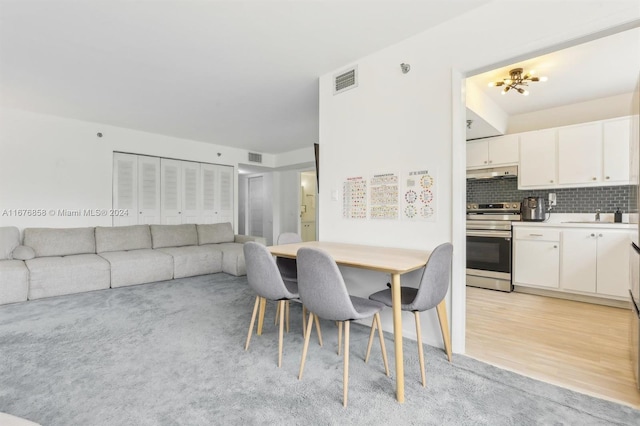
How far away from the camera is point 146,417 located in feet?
5.07

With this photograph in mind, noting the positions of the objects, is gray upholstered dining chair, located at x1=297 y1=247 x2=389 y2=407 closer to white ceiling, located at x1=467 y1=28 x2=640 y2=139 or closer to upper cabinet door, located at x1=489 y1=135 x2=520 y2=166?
white ceiling, located at x1=467 y1=28 x2=640 y2=139

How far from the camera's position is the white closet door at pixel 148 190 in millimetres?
5266

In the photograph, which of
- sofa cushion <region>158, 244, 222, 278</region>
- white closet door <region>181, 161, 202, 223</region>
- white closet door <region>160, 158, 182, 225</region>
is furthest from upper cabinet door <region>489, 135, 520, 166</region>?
white closet door <region>160, 158, 182, 225</region>

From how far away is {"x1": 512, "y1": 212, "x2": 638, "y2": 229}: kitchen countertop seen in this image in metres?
3.38

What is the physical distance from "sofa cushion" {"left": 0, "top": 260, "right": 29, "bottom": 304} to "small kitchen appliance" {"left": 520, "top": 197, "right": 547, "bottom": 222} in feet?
20.8

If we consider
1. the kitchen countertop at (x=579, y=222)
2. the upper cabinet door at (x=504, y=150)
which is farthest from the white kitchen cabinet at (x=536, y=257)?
the upper cabinet door at (x=504, y=150)

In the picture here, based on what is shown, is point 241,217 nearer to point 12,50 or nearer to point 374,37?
point 12,50

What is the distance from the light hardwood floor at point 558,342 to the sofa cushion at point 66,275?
174 inches

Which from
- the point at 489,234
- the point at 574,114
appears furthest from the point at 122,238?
the point at 574,114

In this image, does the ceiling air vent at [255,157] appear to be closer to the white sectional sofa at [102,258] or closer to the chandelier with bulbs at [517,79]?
the white sectional sofa at [102,258]

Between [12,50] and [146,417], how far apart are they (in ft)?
10.7

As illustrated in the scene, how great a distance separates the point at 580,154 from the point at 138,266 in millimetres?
5999

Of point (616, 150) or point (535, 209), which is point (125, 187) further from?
point (616, 150)

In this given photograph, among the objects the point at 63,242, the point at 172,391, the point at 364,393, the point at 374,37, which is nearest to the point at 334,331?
the point at 364,393
